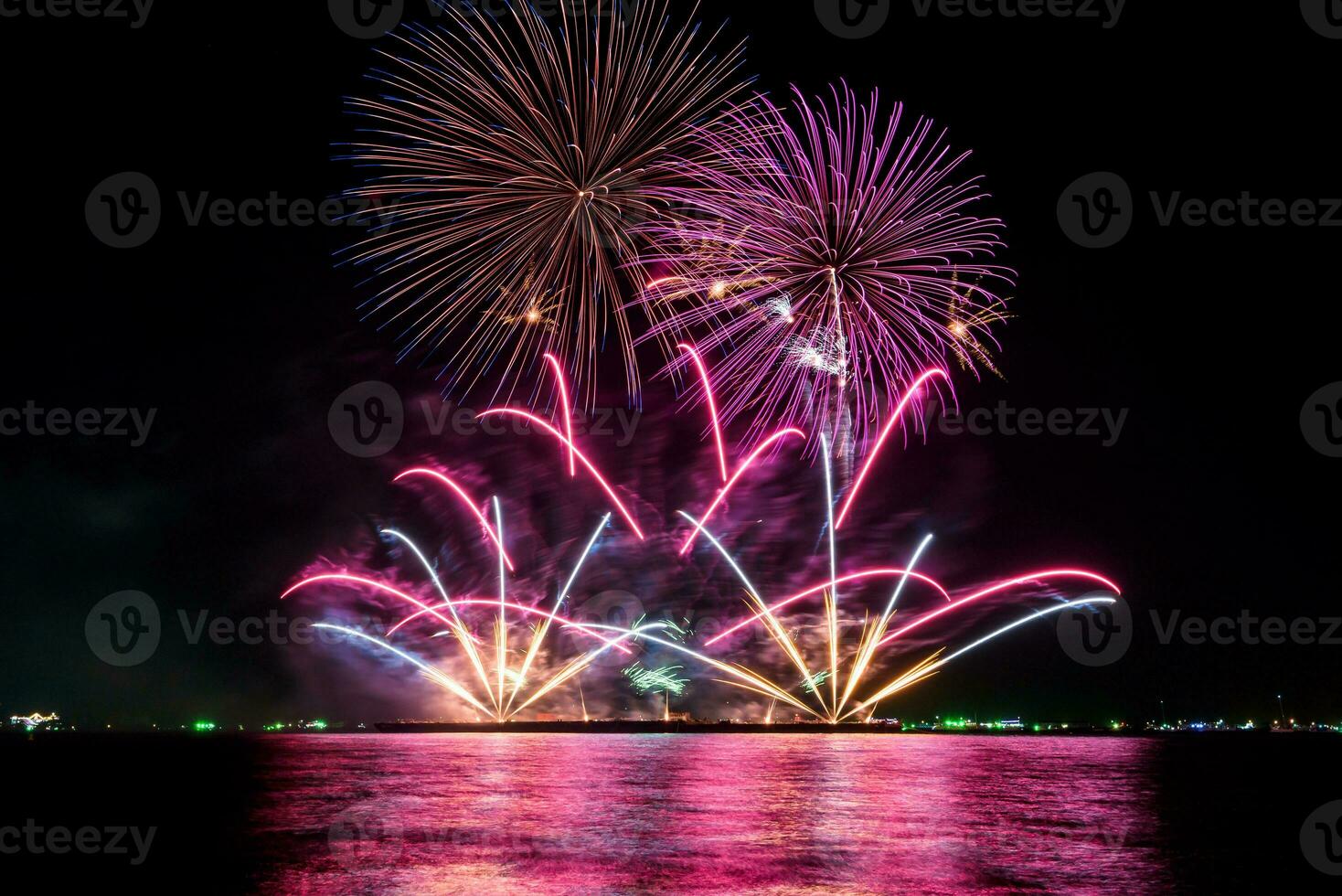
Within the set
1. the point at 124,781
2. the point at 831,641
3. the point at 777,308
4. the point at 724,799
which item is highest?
the point at 777,308

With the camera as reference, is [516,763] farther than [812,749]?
No

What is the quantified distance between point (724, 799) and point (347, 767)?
14390 mm

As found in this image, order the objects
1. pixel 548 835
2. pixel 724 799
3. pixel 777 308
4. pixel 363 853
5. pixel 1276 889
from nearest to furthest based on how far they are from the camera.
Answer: pixel 1276 889 → pixel 363 853 → pixel 548 835 → pixel 724 799 → pixel 777 308

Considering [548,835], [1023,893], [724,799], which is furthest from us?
[724,799]

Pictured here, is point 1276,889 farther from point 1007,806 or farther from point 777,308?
point 777,308

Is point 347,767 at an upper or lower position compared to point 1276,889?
lower

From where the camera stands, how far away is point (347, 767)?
24.9 metres

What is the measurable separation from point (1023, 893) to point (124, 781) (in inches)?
1079

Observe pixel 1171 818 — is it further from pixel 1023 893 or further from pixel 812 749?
pixel 812 749

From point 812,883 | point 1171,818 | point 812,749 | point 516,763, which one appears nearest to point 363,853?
point 812,883

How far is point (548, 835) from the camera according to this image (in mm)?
11539

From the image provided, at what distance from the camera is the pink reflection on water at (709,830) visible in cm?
906

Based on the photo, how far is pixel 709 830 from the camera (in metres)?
12.0

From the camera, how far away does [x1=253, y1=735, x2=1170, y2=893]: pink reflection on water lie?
357 inches
